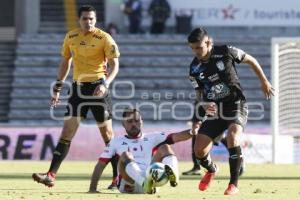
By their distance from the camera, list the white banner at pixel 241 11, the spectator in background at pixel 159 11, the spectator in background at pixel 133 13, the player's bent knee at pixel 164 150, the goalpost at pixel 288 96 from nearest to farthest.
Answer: the player's bent knee at pixel 164 150, the goalpost at pixel 288 96, the spectator in background at pixel 159 11, the spectator in background at pixel 133 13, the white banner at pixel 241 11

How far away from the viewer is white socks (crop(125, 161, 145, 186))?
424 inches

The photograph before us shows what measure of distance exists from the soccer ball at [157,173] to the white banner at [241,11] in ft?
59.6

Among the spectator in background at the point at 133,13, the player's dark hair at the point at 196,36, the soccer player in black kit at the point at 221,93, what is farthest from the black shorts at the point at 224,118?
the spectator in background at the point at 133,13

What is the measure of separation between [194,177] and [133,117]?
4748 millimetres

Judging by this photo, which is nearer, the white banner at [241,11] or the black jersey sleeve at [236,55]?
the black jersey sleeve at [236,55]

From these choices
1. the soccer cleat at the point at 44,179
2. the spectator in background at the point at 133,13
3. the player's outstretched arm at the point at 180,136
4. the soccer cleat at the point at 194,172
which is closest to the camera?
the player's outstretched arm at the point at 180,136

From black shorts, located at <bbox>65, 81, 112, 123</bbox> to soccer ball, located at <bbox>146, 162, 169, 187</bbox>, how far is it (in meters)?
1.95

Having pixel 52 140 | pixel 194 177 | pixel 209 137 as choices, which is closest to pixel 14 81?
pixel 52 140

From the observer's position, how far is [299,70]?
72.6 ft

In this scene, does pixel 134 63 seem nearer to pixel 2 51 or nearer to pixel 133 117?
pixel 2 51

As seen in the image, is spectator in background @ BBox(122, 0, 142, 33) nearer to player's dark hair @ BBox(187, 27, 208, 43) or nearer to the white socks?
player's dark hair @ BBox(187, 27, 208, 43)

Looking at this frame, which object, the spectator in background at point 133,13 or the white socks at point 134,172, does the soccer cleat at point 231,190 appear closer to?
the white socks at point 134,172

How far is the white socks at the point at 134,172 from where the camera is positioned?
1077cm

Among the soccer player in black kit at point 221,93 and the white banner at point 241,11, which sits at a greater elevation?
the white banner at point 241,11
